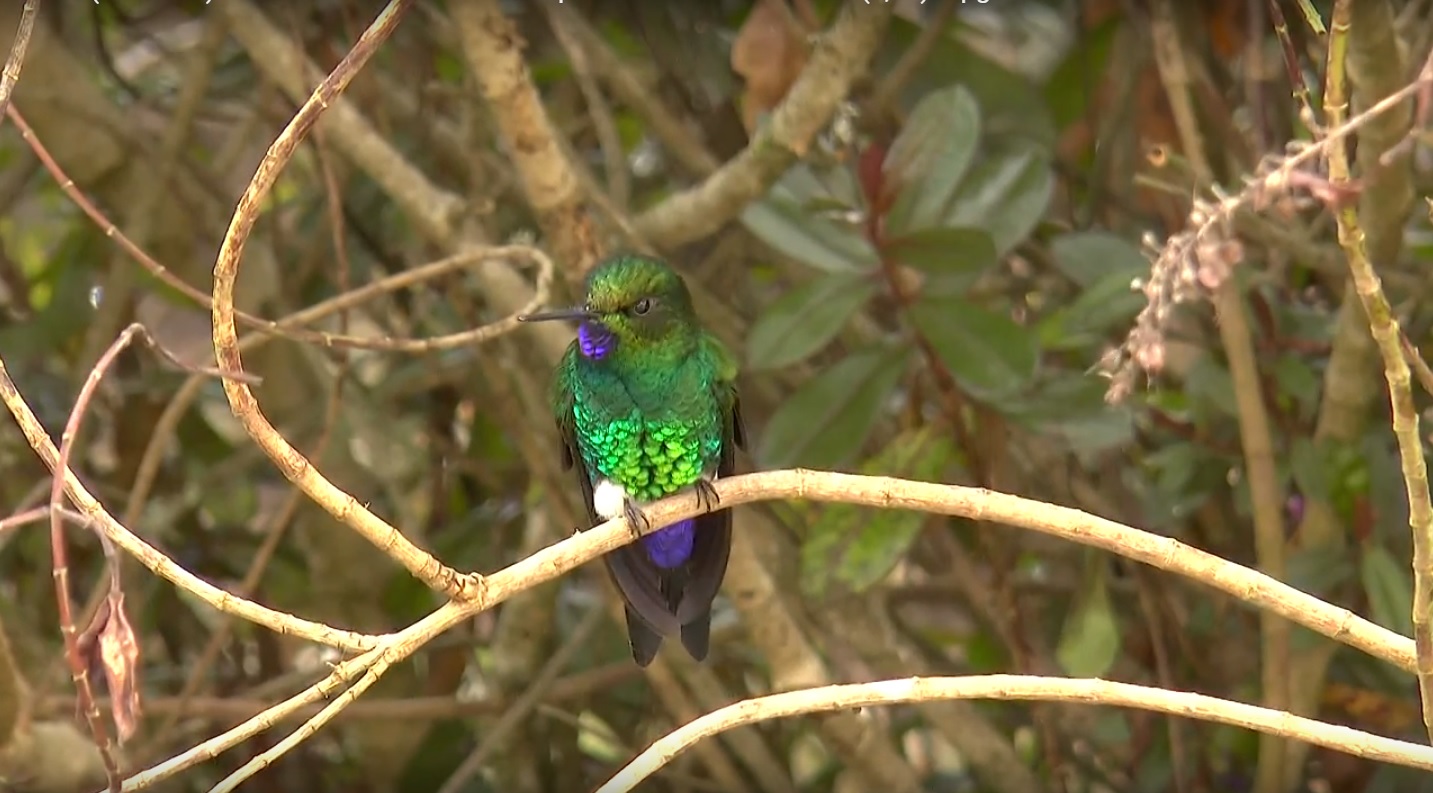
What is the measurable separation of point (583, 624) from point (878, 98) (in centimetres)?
87

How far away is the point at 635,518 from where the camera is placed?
150 centimetres

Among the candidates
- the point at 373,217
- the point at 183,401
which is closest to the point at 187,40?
the point at 373,217

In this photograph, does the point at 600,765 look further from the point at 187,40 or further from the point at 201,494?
the point at 187,40

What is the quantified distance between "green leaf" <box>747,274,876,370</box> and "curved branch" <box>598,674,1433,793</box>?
25.5 inches

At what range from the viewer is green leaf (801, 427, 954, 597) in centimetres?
178

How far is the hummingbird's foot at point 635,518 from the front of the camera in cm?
141

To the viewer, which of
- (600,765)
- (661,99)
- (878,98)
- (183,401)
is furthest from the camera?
(600,765)

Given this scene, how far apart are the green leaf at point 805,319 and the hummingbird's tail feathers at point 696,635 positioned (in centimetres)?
30

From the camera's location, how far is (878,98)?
2.02 m

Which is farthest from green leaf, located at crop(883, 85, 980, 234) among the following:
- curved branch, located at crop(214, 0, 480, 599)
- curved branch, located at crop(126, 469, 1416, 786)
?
curved branch, located at crop(214, 0, 480, 599)

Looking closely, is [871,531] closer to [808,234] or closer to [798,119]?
[808,234]

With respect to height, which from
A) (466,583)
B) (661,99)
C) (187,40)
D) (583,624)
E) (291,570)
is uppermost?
(187,40)

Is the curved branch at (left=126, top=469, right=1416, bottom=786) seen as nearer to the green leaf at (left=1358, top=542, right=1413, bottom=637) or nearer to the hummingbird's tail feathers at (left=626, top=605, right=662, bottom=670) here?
the hummingbird's tail feathers at (left=626, top=605, right=662, bottom=670)

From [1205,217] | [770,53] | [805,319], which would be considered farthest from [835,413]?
[1205,217]
